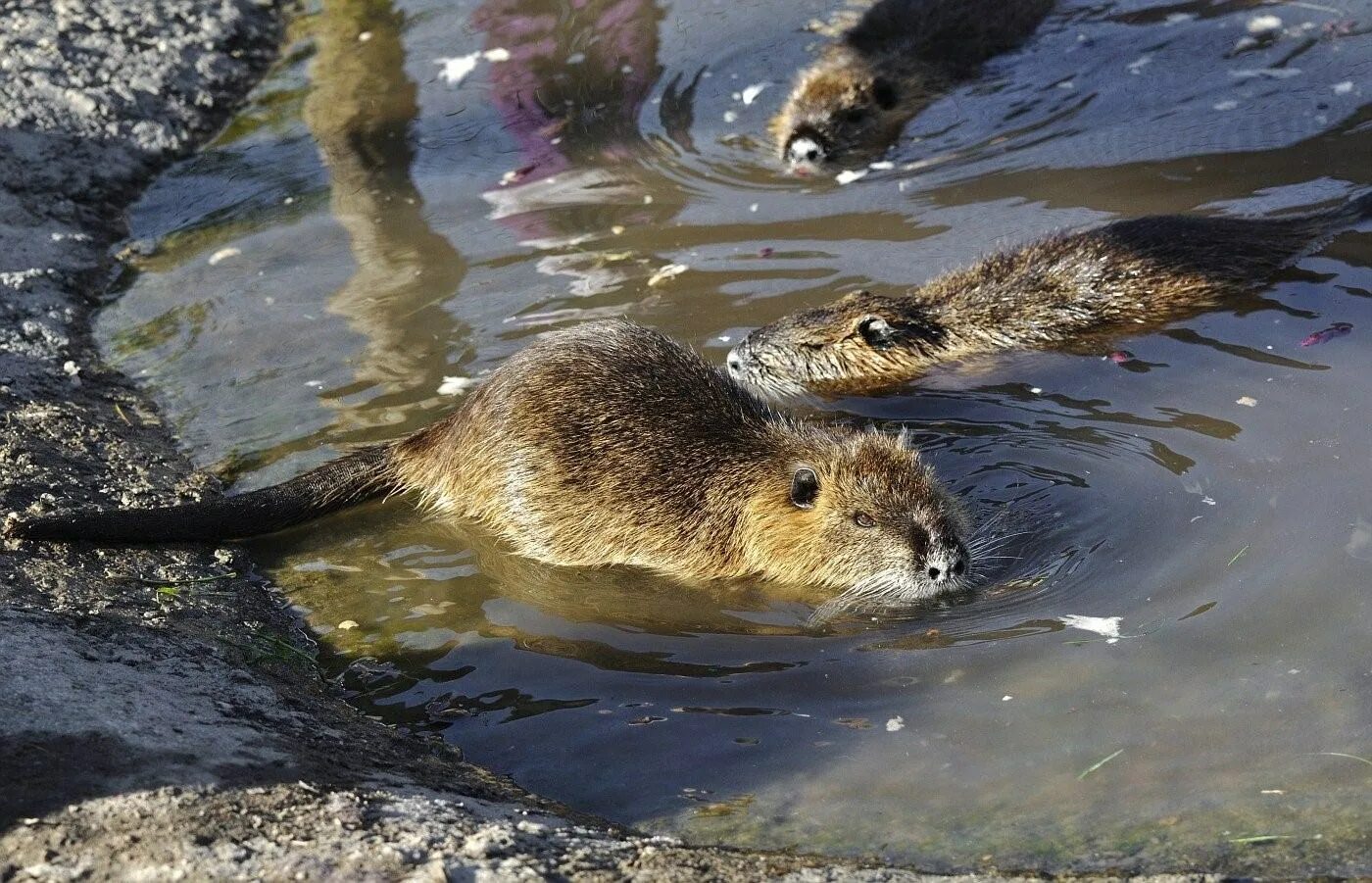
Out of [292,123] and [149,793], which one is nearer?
[149,793]

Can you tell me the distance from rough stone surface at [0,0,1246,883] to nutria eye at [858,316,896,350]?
90.9 inches

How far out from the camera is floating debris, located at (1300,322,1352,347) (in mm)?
4992

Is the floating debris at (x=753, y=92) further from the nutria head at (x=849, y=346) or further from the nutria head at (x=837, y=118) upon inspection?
the nutria head at (x=849, y=346)

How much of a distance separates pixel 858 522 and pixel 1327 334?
70.4 inches

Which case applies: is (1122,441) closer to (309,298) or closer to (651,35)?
(309,298)

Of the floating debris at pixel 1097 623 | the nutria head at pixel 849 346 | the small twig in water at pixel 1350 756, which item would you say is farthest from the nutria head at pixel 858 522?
the small twig in water at pixel 1350 756

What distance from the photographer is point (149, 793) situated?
2.90 meters

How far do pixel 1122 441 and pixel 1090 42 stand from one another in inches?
147

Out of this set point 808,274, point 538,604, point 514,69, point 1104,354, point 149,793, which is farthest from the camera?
point 514,69

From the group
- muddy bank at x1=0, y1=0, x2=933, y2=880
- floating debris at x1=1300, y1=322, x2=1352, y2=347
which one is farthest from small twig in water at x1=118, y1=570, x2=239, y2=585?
floating debris at x1=1300, y1=322, x2=1352, y2=347

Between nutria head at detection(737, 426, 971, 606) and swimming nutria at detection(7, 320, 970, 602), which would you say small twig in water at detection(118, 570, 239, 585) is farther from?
nutria head at detection(737, 426, 971, 606)

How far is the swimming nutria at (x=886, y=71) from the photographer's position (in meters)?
7.15

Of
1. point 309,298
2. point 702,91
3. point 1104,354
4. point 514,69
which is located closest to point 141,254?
point 309,298

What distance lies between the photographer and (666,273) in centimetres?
605
